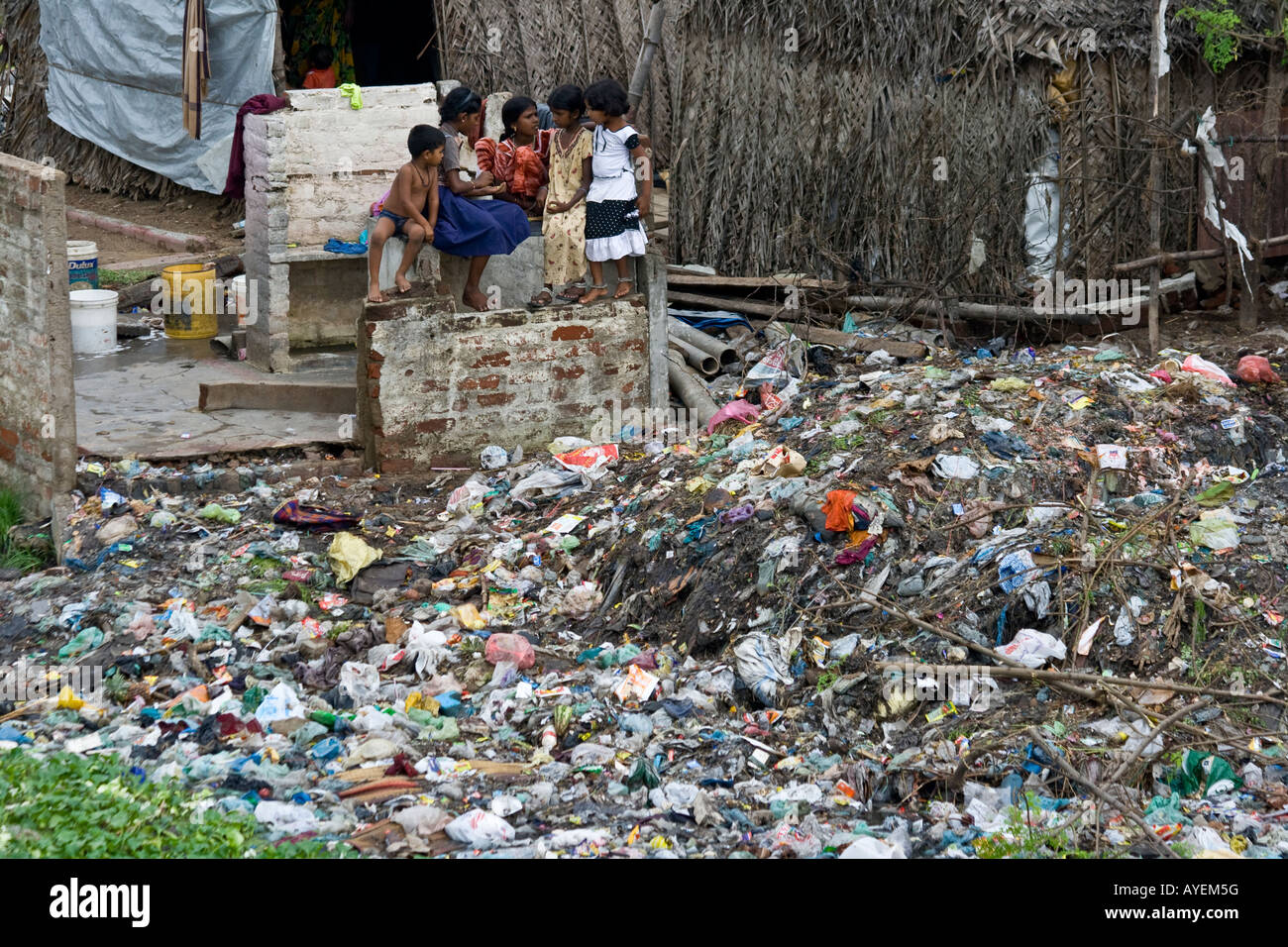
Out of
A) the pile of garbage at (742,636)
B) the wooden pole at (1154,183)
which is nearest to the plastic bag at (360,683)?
the pile of garbage at (742,636)

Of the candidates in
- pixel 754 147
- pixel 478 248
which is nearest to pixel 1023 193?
pixel 754 147

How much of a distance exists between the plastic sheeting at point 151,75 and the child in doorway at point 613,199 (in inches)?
198

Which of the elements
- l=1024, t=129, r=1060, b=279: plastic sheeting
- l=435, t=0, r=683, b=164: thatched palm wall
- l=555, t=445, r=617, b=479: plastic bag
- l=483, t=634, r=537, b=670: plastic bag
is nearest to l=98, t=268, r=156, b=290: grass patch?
l=435, t=0, r=683, b=164: thatched palm wall

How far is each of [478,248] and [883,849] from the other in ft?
15.7

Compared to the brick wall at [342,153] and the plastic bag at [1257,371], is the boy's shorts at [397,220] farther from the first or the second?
the plastic bag at [1257,371]

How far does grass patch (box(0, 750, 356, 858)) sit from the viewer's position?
3516 mm

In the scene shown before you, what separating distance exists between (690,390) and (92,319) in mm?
3802

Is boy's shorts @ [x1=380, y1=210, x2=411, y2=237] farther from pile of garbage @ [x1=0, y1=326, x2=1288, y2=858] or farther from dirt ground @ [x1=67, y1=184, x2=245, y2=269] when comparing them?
dirt ground @ [x1=67, y1=184, x2=245, y2=269]

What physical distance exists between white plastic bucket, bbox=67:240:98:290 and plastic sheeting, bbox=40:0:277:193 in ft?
8.76

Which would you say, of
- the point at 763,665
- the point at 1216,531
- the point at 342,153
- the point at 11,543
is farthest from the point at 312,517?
the point at 1216,531

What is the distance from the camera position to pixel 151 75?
38.3 ft

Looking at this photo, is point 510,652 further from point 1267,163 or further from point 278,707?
point 1267,163

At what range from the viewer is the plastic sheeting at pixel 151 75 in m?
11.5

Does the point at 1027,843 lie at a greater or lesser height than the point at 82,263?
Answer: lesser
